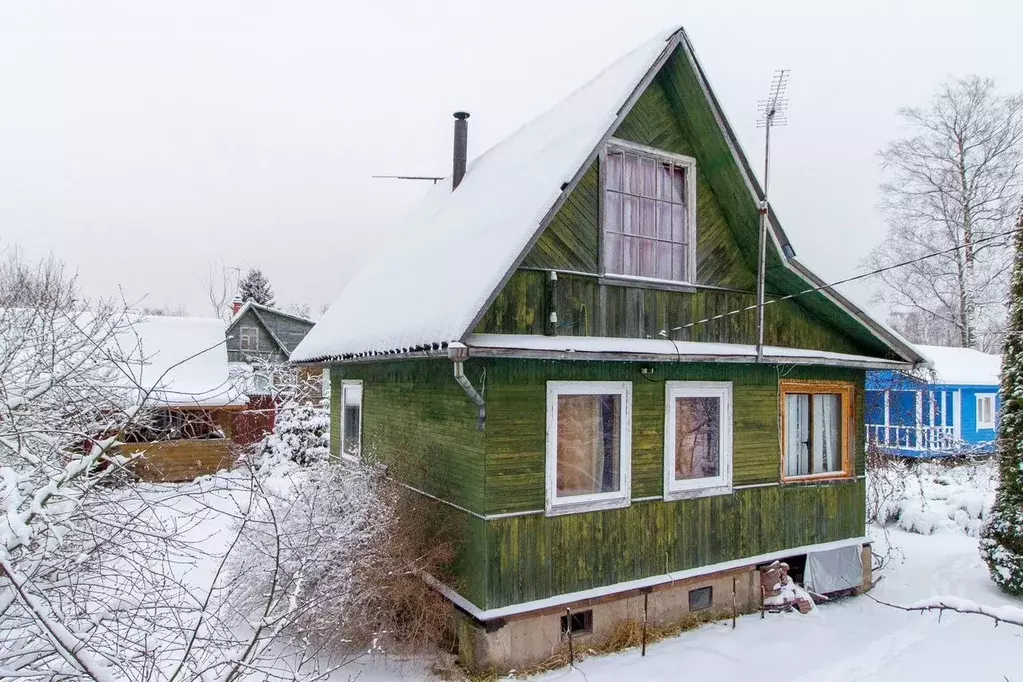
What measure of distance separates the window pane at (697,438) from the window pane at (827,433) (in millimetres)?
2074

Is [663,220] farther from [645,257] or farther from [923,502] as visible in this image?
[923,502]

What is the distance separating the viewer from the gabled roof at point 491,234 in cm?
663

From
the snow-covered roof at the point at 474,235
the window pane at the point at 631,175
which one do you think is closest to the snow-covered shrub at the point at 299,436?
the snow-covered roof at the point at 474,235

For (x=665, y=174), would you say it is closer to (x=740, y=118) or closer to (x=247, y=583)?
(x=740, y=118)

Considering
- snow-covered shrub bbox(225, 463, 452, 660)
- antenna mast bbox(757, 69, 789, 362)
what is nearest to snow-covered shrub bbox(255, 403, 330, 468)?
snow-covered shrub bbox(225, 463, 452, 660)

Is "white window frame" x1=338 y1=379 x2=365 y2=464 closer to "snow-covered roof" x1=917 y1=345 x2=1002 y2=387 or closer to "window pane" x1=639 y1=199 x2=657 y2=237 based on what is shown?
"window pane" x1=639 y1=199 x2=657 y2=237

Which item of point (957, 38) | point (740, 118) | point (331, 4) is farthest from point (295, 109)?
point (957, 38)

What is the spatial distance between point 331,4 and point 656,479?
1390 centimetres

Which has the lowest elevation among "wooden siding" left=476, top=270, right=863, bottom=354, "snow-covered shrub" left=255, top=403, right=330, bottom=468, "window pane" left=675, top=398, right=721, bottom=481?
"snow-covered shrub" left=255, top=403, right=330, bottom=468

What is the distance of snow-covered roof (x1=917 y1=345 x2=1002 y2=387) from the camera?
2172 cm

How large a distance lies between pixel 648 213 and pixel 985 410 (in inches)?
848

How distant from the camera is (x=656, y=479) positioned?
7.87 metres

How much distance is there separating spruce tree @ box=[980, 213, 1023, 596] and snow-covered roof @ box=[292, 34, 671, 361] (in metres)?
6.82

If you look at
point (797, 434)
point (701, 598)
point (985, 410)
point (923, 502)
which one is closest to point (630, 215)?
point (797, 434)
